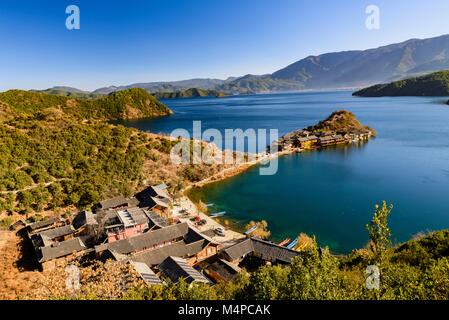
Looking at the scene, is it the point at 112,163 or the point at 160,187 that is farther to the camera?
the point at 112,163

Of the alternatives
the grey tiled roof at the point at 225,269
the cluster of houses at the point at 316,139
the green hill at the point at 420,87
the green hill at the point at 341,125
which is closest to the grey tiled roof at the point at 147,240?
the grey tiled roof at the point at 225,269

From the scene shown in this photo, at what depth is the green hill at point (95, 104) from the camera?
81.8m

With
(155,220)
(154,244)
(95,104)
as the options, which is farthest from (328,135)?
(95,104)

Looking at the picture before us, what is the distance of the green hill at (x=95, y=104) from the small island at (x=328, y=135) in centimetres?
6464

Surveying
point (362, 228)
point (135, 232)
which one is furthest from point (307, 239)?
point (135, 232)

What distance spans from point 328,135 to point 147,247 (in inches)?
2235

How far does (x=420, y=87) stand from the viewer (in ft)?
474

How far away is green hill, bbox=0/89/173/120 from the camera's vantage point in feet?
268

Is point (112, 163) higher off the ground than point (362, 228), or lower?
higher

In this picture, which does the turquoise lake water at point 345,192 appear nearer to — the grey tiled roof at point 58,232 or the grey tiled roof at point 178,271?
the grey tiled roof at point 178,271

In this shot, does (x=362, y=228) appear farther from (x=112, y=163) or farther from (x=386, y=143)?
(x=386, y=143)

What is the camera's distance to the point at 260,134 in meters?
71.5

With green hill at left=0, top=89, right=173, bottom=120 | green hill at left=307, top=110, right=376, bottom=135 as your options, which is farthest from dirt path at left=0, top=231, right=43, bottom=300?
green hill at left=307, top=110, right=376, bottom=135

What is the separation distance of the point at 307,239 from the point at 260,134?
5113 centimetres
